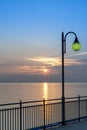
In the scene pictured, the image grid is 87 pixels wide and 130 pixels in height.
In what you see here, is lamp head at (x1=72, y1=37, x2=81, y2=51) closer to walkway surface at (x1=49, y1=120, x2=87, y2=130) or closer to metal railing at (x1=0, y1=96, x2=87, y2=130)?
metal railing at (x1=0, y1=96, x2=87, y2=130)

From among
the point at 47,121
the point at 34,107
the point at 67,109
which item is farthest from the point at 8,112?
the point at 67,109

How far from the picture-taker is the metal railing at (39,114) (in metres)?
14.1

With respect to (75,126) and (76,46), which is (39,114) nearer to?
(75,126)

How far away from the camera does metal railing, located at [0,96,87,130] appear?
1405 cm

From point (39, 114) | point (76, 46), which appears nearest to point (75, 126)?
point (39, 114)

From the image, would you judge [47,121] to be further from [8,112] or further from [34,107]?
[8,112]

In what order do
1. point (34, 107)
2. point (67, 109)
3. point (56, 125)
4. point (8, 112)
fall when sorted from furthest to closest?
1. point (67, 109)
2. point (56, 125)
3. point (34, 107)
4. point (8, 112)

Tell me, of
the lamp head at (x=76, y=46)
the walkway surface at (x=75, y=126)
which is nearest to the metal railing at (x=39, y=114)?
the walkway surface at (x=75, y=126)

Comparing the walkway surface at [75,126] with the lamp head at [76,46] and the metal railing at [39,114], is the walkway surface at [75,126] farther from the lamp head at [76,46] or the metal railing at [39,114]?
the lamp head at [76,46]

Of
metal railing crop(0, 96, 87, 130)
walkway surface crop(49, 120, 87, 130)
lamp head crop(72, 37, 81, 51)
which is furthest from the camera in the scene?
lamp head crop(72, 37, 81, 51)

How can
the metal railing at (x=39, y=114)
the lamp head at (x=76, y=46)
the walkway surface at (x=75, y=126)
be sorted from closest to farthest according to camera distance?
the metal railing at (x=39, y=114), the walkway surface at (x=75, y=126), the lamp head at (x=76, y=46)

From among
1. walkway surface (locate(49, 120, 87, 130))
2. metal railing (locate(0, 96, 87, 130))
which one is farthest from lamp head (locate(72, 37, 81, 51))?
walkway surface (locate(49, 120, 87, 130))

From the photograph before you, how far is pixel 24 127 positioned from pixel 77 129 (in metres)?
2.29

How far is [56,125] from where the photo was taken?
1581 cm
